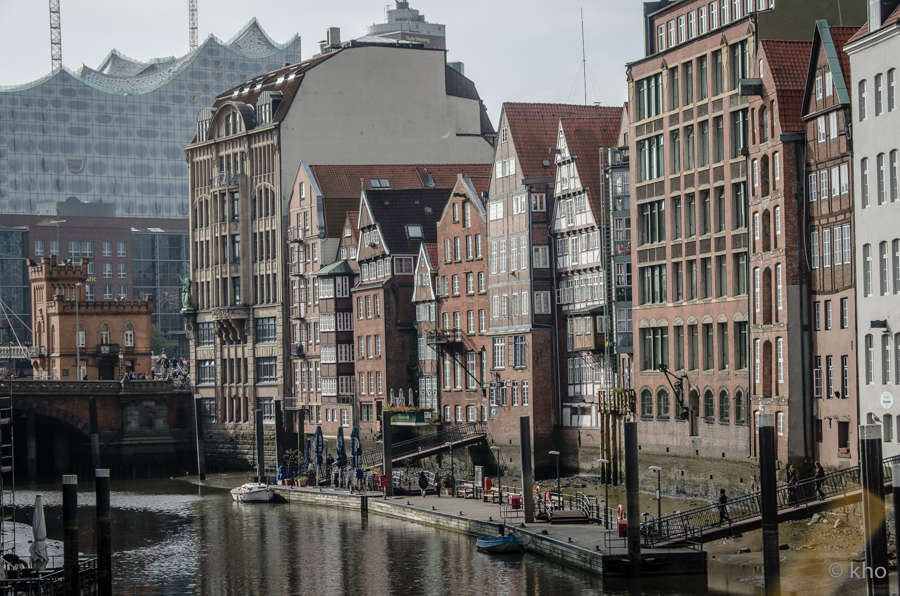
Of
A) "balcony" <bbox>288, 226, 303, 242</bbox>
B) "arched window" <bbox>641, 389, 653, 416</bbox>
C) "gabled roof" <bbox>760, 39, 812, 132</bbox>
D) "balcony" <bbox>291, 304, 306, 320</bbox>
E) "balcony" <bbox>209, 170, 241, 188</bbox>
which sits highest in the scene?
"balcony" <bbox>209, 170, 241, 188</bbox>

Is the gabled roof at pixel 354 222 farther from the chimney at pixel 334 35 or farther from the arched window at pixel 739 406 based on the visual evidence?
the arched window at pixel 739 406

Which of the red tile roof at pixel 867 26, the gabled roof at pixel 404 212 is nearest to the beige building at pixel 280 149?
the gabled roof at pixel 404 212

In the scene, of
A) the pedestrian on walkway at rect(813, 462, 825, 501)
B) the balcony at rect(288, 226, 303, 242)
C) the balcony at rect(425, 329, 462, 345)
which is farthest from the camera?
the balcony at rect(288, 226, 303, 242)

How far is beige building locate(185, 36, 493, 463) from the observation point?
138625mm

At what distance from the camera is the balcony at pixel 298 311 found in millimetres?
133750

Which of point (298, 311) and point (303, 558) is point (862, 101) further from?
point (298, 311)

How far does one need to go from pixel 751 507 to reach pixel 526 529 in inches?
388

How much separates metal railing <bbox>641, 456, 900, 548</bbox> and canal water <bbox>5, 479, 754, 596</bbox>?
141 inches

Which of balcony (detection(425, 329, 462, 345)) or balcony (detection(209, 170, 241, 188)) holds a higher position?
balcony (detection(209, 170, 241, 188))

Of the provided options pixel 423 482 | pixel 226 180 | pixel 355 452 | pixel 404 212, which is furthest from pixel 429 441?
pixel 226 180

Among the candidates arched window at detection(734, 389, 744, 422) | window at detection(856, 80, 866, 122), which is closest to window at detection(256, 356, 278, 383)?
arched window at detection(734, 389, 744, 422)

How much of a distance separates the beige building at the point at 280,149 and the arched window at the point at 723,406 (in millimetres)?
63055

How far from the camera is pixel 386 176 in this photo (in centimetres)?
13250

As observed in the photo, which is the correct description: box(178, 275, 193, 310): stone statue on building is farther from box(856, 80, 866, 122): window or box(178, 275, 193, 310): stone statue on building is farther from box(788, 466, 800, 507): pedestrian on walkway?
box(856, 80, 866, 122): window
